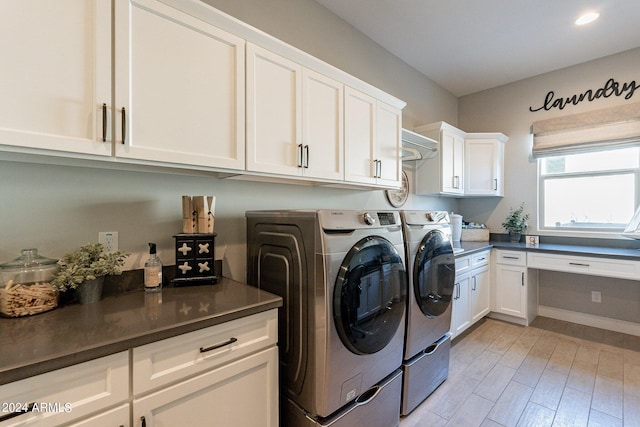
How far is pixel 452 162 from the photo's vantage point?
337 cm

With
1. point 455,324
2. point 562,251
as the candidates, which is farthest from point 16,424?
point 562,251

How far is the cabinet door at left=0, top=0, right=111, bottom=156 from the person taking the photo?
92 cm

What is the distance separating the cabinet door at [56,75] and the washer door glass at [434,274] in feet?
5.74

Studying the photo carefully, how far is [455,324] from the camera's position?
106 inches

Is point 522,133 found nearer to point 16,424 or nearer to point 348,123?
point 348,123

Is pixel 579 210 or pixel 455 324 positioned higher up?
pixel 579 210

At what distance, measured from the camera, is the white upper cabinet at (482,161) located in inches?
142

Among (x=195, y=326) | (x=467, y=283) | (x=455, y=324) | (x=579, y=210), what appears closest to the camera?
(x=195, y=326)

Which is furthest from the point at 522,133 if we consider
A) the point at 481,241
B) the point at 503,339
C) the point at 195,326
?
the point at 195,326

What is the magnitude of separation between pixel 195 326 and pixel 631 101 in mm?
4494

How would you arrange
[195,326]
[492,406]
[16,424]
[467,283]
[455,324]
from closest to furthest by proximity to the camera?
1. [16,424]
2. [195,326]
3. [492,406]
4. [455,324]
5. [467,283]

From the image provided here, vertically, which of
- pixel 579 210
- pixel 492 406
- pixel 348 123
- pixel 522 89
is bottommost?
pixel 492 406

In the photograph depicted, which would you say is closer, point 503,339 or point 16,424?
point 16,424

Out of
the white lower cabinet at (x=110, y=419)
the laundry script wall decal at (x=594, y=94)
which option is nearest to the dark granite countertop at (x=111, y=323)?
the white lower cabinet at (x=110, y=419)
